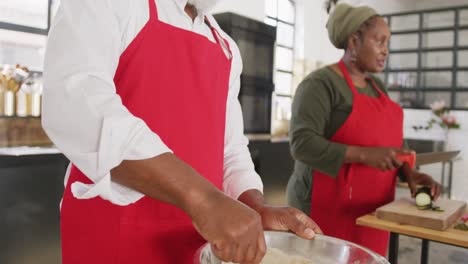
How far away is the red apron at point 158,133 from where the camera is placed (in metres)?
0.74

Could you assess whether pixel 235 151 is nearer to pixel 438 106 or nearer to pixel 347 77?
pixel 347 77

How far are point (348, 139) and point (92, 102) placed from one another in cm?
121

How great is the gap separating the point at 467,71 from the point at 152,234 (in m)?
7.13

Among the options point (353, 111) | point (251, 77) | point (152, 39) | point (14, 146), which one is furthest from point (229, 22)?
point (152, 39)

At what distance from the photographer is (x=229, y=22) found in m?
3.65

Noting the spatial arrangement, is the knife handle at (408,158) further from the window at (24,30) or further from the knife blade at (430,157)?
the window at (24,30)

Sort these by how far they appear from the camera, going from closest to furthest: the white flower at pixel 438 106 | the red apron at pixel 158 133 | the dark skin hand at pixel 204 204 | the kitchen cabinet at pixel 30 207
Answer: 1. the dark skin hand at pixel 204 204
2. the red apron at pixel 158 133
3. the kitchen cabinet at pixel 30 207
4. the white flower at pixel 438 106

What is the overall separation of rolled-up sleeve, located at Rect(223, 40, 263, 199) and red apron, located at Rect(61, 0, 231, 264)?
145 mm

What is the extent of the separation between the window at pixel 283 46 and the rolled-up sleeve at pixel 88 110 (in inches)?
207

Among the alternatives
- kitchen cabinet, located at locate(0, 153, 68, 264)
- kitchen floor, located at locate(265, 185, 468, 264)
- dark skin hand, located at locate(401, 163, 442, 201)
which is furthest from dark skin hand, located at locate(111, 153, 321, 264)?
kitchen floor, located at locate(265, 185, 468, 264)

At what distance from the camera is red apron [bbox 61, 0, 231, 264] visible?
29.0 inches

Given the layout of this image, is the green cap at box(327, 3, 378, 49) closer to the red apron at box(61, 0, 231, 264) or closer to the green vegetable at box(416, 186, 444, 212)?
the green vegetable at box(416, 186, 444, 212)

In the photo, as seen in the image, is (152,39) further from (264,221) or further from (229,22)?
(229,22)

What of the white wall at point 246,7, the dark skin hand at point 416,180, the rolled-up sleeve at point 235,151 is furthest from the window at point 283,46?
the rolled-up sleeve at point 235,151
